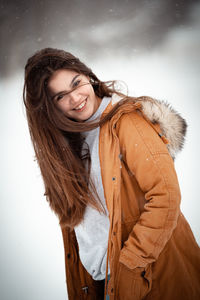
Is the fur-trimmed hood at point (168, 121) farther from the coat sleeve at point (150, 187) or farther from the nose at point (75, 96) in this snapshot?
the nose at point (75, 96)

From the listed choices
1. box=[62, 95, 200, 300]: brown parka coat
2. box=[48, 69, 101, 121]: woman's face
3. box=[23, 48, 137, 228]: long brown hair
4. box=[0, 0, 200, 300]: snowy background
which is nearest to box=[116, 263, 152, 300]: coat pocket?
box=[62, 95, 200, 300]: brown parka coat

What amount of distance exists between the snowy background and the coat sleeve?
1218 mm

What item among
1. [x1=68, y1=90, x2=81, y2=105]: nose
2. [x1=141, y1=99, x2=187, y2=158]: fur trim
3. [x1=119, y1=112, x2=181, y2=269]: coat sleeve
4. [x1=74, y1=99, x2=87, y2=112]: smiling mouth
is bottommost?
[x1=119, y1=112, x2=181, y2=269]: coat sleeve

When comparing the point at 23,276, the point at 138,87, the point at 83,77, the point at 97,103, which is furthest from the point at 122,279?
the point at 23,276

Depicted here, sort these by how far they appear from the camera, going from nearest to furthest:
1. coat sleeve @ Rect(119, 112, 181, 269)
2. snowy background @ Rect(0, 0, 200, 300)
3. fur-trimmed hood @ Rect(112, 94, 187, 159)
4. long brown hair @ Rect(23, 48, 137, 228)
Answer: coat sleeve @ Rect(119, 112, 181, 269) < fur-trimmed hood @ Rect(112, 94, 187, 159) < long brown hair @ Rect(23, 48, 137, 228) < snowy background @ Rect(0, 0, 200, 300)

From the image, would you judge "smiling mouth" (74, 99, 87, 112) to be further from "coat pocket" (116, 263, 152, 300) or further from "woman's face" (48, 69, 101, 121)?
"coat pocket" (116, 263, 152, 300)

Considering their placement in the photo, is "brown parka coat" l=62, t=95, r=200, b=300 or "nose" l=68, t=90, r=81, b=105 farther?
"nose" l=68, t=90, r=81, b=105

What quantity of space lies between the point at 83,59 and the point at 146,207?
64.9 inches

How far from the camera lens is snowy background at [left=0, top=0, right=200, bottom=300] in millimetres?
1694

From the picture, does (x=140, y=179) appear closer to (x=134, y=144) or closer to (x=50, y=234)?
(x=134, y=144)

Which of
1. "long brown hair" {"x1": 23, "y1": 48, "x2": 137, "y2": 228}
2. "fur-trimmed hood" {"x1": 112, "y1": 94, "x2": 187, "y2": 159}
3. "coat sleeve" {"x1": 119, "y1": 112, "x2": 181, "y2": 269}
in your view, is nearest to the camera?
"coat sleeve" {"x1": 119, "y1": 112, "x2": 181, "y2": 269}

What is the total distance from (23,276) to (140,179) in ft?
7.03

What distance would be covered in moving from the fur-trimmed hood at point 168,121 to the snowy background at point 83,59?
3.46 feet

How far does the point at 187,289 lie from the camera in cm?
89
